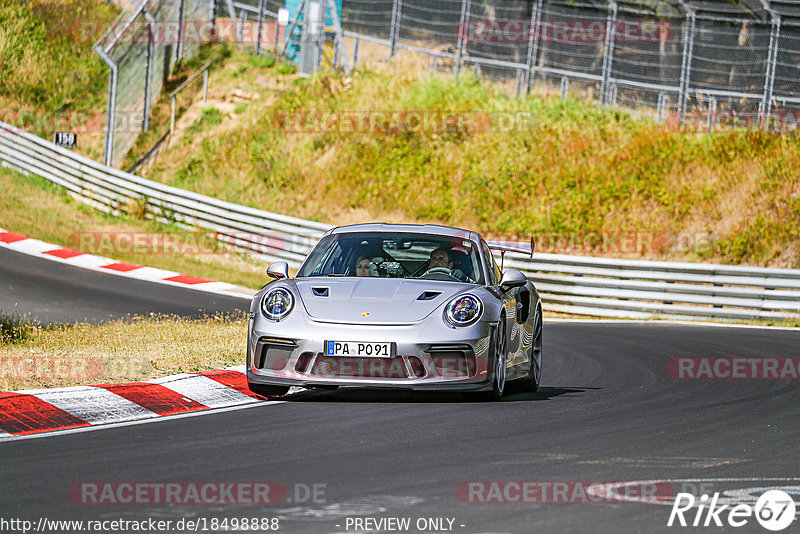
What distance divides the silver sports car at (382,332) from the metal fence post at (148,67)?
2169 cm

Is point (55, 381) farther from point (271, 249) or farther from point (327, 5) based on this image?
point (327, 5)

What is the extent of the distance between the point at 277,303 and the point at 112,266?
549 inches

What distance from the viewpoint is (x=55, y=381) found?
848cm

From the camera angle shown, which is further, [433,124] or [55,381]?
[433,124]

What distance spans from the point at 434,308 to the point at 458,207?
18678mm

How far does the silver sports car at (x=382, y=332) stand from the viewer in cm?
811

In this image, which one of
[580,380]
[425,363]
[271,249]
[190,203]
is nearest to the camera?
[425,363]

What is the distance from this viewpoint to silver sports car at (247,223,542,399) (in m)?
8.11

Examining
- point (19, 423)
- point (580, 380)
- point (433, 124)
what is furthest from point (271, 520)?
point (433, 124)

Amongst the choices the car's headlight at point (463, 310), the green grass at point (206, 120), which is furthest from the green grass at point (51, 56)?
the car's headlight at point (463, 310)

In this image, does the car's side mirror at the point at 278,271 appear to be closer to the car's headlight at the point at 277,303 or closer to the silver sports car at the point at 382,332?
the silver sports car at the point at 382,332

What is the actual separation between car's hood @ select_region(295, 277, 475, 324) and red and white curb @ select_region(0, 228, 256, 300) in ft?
34.9

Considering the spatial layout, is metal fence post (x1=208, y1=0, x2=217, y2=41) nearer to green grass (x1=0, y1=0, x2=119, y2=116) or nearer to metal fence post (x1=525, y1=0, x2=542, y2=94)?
green grass (x1=0, y1=0, x2=119, y2=116)

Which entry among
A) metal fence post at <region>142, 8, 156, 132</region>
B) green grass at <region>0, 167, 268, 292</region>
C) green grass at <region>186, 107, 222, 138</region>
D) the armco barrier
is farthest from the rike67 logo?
green grass at <region>186, 107, 222, 138</region>
